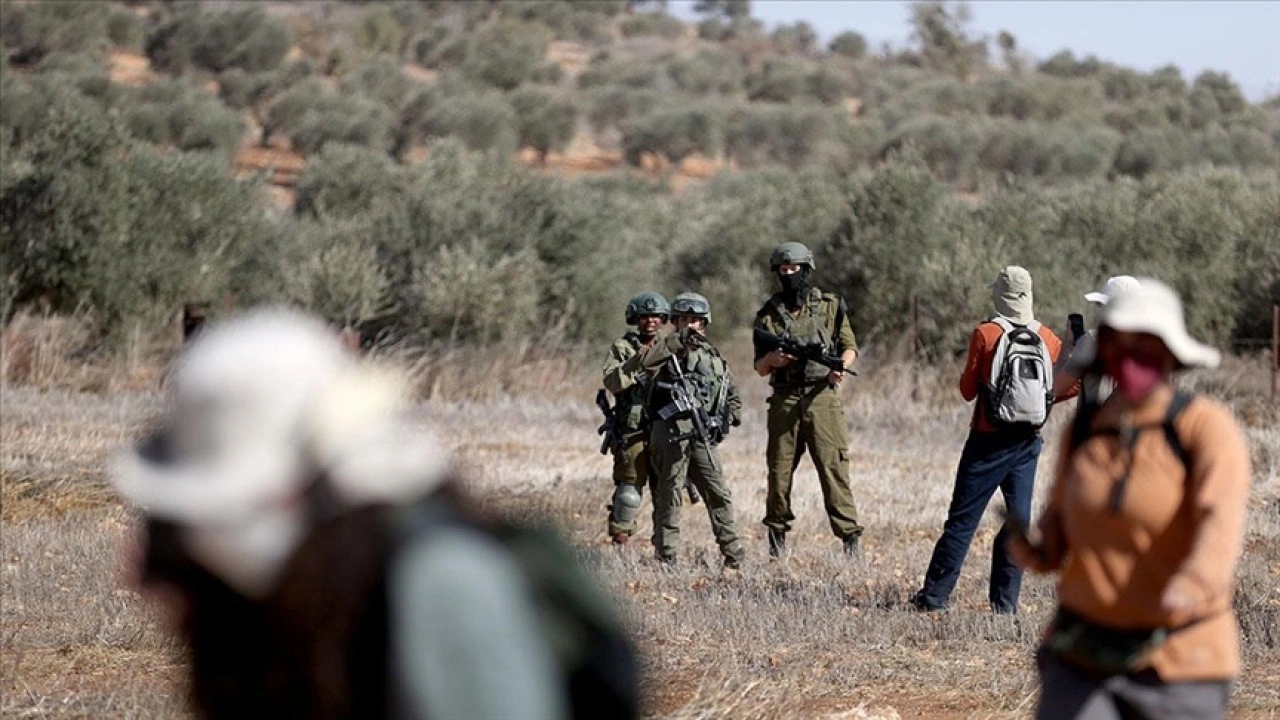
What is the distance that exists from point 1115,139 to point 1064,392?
44.0 meters

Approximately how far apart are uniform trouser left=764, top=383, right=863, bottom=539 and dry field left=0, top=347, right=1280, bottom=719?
0.33 metres

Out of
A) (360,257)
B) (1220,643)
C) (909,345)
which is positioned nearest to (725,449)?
(909,345)

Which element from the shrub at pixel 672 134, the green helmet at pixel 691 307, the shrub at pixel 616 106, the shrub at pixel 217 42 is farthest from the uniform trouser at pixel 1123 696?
the shrub at pixel 217 42

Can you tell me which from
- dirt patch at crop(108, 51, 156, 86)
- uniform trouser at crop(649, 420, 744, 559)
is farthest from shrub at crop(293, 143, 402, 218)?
uniform trouser at crop(649, 420, 744, 559)

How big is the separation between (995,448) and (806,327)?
212 centimetres

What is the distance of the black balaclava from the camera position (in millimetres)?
10539

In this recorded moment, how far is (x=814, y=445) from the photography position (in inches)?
419

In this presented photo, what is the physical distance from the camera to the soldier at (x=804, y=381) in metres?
10.5

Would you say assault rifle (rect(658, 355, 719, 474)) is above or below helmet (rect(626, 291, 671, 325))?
below

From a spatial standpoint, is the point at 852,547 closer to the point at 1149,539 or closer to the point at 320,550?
the point at 1149,539

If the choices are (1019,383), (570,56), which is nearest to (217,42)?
(570,56)

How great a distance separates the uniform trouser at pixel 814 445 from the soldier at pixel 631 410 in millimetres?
832

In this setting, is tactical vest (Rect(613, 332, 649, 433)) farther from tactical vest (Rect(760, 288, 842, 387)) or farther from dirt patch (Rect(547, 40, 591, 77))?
dirt patch (Rect(547, 40, 591, 77))

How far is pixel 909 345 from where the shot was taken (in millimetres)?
22188
